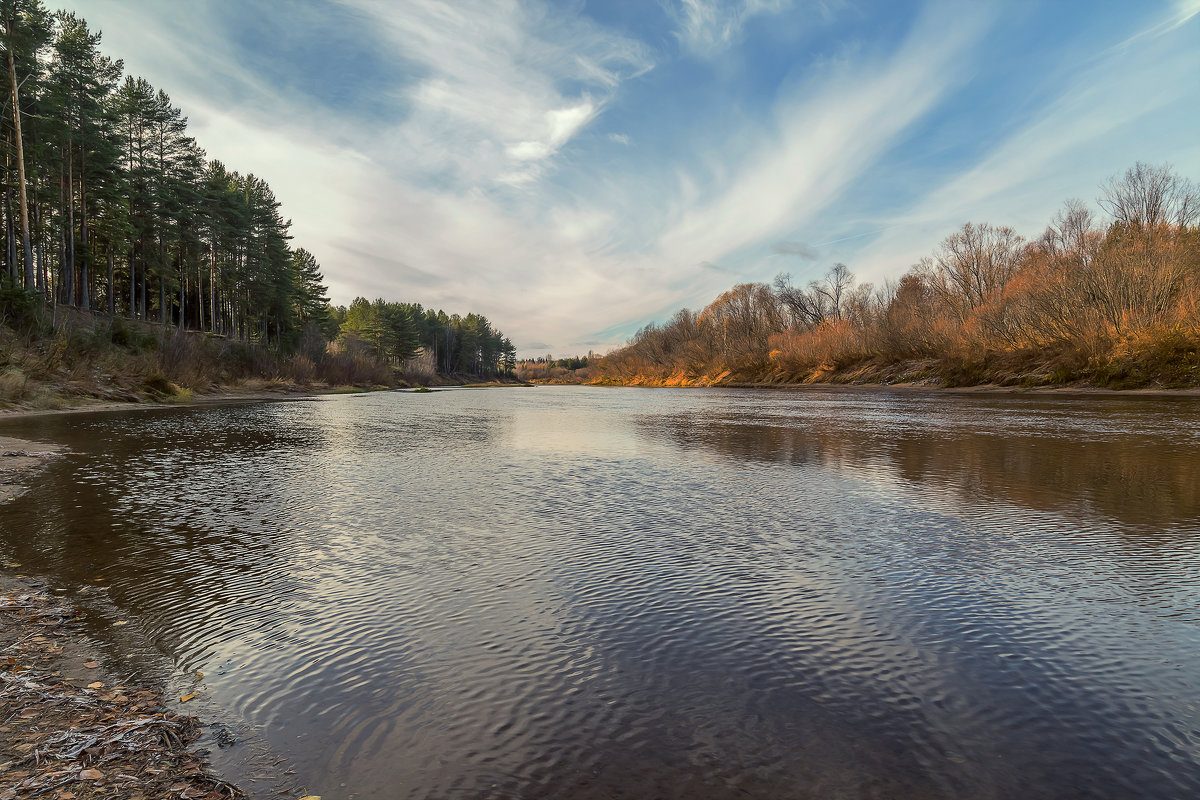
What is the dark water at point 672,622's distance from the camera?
2732 millimetres

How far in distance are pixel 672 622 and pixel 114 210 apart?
54447 millimetres

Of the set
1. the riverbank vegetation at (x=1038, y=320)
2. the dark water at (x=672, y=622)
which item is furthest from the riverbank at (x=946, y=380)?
the dark water at (x=672, y=622)

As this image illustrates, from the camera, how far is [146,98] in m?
48.9

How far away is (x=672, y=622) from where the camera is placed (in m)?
4.36

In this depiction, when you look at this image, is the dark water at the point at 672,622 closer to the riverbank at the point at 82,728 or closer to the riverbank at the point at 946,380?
the riverbank at the point at 82,728

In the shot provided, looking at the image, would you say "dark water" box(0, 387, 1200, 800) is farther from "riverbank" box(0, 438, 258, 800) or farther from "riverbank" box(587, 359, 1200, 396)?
"riverbank" box(587, 359, 1200, 396)

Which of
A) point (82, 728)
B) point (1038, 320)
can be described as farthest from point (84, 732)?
point (1038, 320)

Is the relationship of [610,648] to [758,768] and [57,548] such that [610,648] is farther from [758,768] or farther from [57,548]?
[57,548]

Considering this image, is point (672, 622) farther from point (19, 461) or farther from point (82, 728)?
point (19, 461)

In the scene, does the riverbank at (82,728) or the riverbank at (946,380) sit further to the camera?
the riverbank at (946,380)

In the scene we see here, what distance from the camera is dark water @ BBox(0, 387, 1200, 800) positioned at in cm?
273

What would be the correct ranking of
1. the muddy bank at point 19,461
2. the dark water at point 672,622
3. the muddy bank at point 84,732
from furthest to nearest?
the muddy bank at point 19,461, the dark water at point 672,622, the muddy bank at point 84,732

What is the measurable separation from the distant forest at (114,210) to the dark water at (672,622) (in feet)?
101

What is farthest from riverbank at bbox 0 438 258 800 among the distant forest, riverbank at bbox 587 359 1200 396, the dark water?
riverbank at bbox 587 359 1200 396
